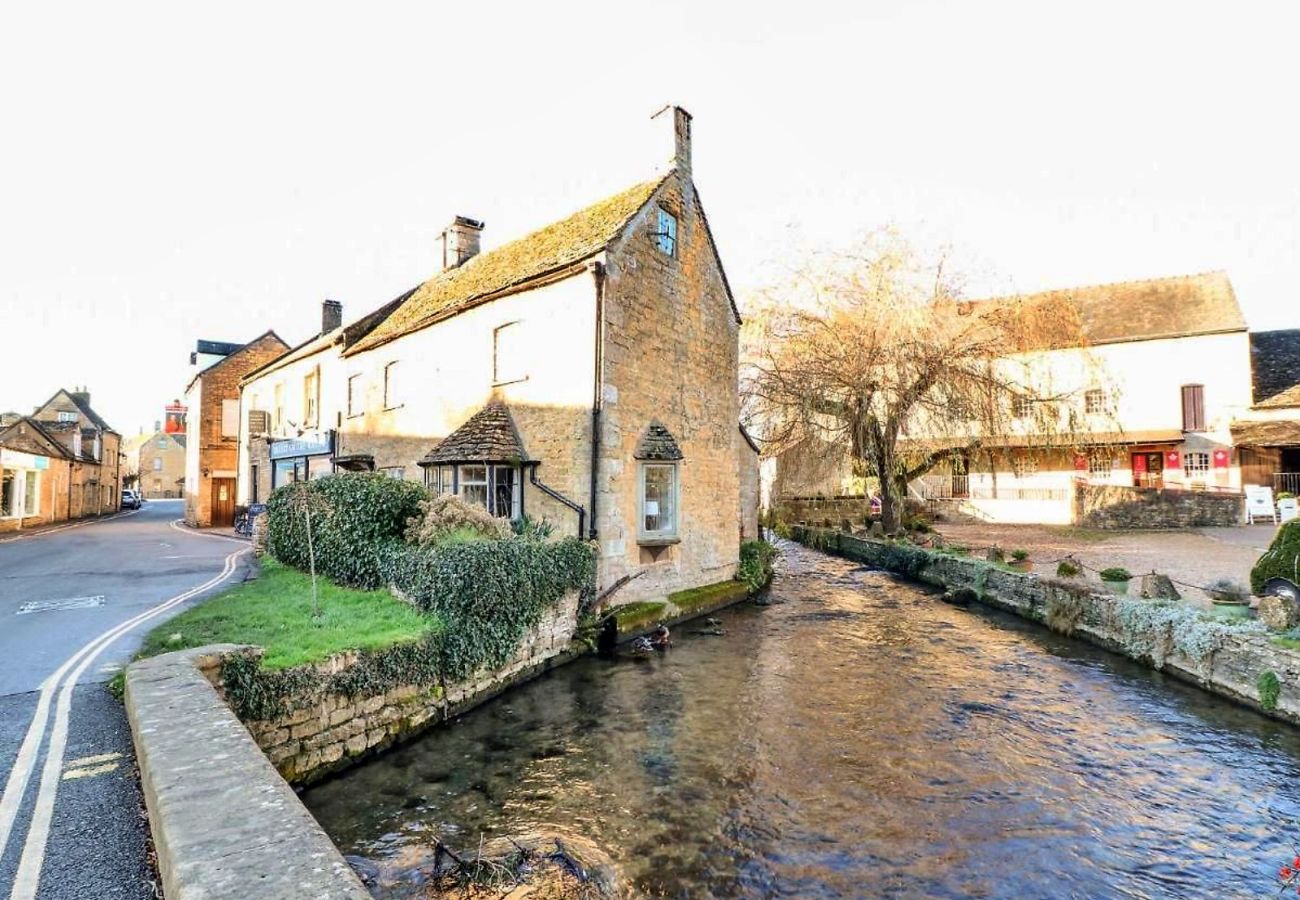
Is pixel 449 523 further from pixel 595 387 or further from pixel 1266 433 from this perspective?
pixel 1266 433

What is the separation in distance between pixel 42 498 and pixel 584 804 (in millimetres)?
35143

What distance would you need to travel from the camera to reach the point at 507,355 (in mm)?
14562

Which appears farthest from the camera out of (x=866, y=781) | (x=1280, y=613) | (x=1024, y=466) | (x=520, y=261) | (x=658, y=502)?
(x=1024, y=466)

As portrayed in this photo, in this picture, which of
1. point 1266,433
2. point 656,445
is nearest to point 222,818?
point 656,445

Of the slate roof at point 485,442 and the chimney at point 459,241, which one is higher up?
the chimney at point 459,241

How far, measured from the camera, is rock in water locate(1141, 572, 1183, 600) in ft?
37.0

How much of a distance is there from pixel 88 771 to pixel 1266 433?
36.7m

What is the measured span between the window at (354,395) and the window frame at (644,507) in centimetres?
1073

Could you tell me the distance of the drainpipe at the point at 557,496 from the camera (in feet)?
41.8

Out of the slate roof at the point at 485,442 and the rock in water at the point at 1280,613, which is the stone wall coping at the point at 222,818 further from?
the rock in water at the point at 1280,613

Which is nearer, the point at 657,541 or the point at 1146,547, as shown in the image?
the point at 657,541

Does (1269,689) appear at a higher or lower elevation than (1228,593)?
lower

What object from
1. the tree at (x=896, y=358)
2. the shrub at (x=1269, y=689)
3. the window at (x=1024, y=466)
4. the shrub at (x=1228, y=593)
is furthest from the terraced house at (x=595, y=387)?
the window at (x=1024, y=466)

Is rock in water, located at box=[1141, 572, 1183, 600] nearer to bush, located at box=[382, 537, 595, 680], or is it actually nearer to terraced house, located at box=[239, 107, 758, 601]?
terraced house, located at box=[239, 107, 758, 601]
